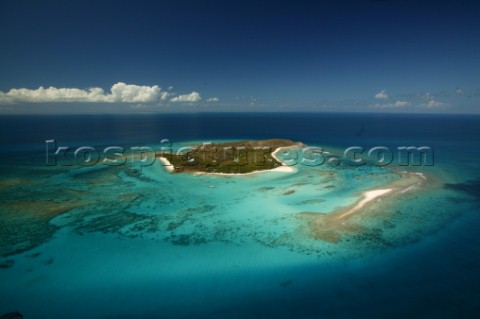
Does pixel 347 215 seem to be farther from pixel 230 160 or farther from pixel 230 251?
pixel 230 160

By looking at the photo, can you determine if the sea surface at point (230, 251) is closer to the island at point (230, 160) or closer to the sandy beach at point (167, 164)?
the island at point (230, 160)

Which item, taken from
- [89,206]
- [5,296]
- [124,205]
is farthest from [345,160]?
[5,296]

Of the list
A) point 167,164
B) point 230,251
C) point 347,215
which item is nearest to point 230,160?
point 167,164

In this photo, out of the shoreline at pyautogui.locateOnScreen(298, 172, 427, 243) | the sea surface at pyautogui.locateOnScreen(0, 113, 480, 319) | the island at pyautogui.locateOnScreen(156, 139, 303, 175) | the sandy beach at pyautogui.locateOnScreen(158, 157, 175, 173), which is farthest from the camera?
the sandy beach at pyautogui.locateOnScreen(158, 157, 175, 173)

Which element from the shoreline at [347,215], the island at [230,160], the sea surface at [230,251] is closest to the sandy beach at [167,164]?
the island at [230,160]

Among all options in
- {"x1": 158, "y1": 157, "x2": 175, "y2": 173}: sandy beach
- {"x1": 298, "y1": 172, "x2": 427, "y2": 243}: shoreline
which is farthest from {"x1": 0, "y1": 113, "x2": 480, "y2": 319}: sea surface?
{"x1": 158, "y1": 157, "x2": 175, "y2": 173}: sandy beach

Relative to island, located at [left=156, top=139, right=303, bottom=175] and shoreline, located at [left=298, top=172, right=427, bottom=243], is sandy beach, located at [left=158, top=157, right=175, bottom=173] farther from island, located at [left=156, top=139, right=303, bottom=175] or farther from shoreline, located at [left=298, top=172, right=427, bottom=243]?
shoreline, located at [left=298, top=172, right=427, bottom=243]
